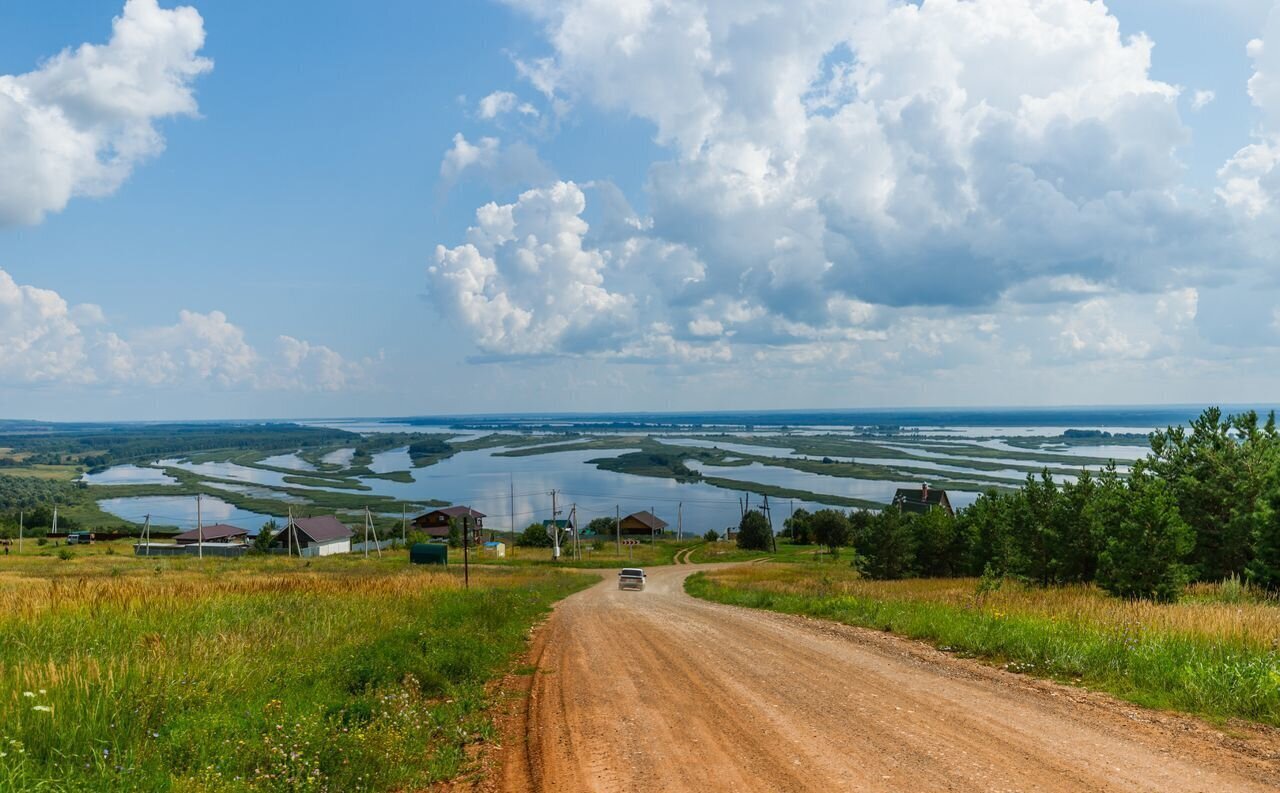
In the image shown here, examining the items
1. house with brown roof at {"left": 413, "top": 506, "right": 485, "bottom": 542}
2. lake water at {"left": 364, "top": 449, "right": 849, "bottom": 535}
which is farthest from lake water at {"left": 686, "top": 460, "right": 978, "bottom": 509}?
house with brown roof at {"left": 413, "top": 506, "right": 485, "bottom": 542}

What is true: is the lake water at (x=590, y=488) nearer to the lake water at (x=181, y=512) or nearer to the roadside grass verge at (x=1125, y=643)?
the lake water at (x=181, y=512)

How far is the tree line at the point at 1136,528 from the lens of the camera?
2223 cm

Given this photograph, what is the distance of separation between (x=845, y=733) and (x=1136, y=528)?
61.9ft

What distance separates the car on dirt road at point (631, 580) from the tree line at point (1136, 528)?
13.8 m

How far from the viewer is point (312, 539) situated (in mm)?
85375

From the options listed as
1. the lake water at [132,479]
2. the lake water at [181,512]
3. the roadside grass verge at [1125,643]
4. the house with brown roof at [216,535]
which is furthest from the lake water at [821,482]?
the lake water at [132,479]

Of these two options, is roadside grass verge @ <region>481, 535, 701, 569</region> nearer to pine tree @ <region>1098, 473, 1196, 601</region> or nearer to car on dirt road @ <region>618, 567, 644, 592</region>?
car on dirt road @ <region>618, 567, 644, 592</region>

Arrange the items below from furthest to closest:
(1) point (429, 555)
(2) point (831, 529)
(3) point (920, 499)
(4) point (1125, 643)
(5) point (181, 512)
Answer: (5) point (181, 512)
(3) point (920, 499)
(2) point (831, 529)
(1) point (429, 555)
(4) point (1125, 643)

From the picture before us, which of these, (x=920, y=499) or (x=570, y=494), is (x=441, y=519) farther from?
(x=920, y=499)

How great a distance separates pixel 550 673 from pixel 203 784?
23.5 ft

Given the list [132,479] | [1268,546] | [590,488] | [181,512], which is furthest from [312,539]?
[132,479]

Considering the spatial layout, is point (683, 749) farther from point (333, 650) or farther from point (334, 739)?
point (333, 650)

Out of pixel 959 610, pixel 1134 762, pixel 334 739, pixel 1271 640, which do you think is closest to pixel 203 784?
pixel 334 739

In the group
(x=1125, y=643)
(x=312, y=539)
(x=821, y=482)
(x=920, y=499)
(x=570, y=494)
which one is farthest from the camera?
(x=821, y=482)
